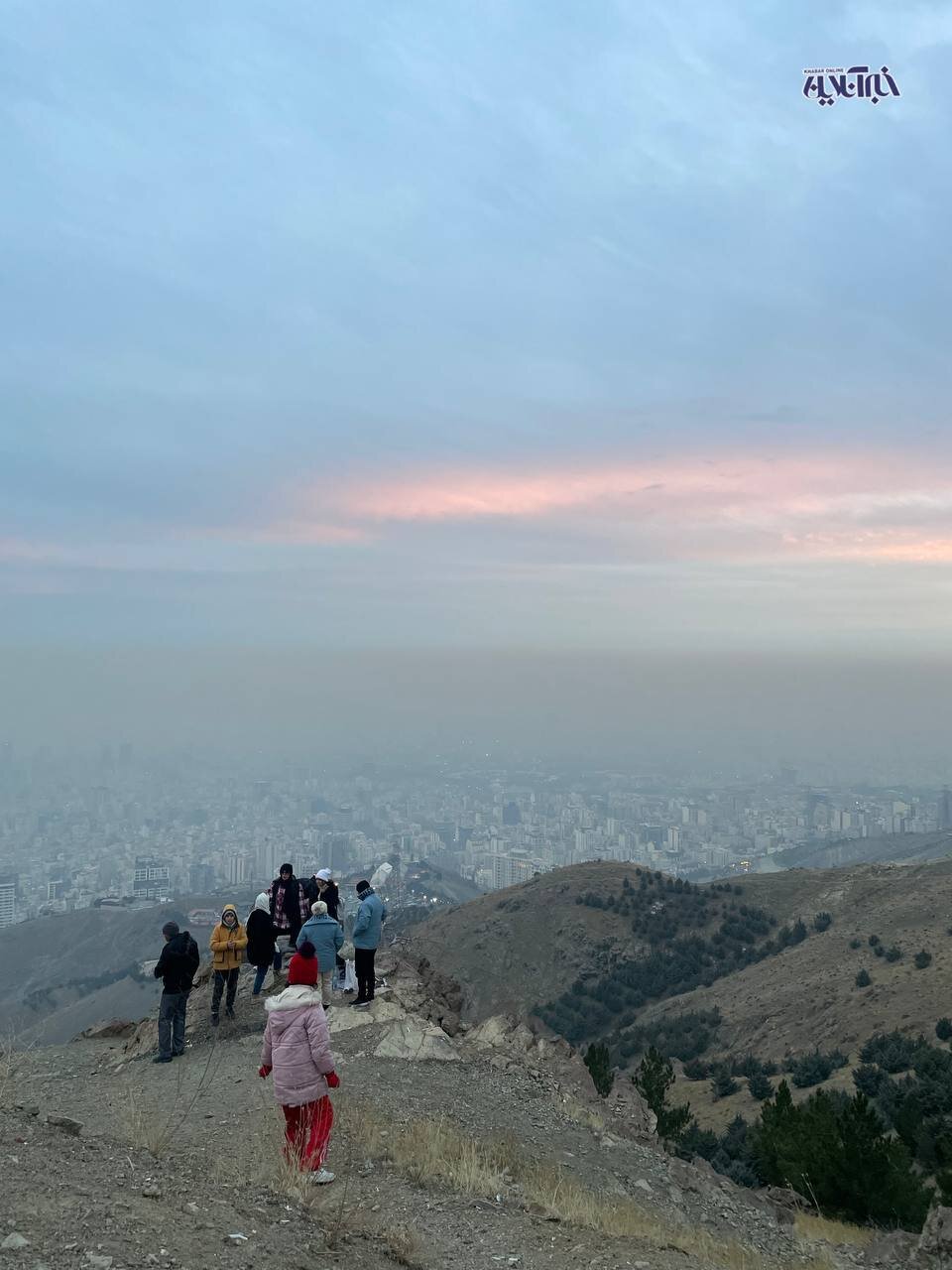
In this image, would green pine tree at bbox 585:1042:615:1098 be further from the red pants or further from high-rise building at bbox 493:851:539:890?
high-rise building at bbox 493:851:539:890

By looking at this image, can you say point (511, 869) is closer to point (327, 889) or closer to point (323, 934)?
point (327, 889)

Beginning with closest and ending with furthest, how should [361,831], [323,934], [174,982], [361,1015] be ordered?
[174,982] → [323,934] → [361,1015] → [361,831]

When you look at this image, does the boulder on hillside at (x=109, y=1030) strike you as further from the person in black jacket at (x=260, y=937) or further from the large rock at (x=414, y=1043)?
the large rock at (x=414, y=1043)

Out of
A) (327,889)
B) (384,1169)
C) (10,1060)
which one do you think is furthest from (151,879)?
(384,1169)

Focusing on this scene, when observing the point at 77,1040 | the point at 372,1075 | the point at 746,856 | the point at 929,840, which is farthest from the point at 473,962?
the point at 746,856

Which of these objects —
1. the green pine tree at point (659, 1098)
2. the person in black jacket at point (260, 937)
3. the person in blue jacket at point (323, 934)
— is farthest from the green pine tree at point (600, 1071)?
the person in black jacket at point (260, 937)

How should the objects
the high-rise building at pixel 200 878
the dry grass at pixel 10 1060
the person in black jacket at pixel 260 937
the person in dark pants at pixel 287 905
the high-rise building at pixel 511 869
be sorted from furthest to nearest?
the high-rise building at pixel 511 869
the high-rise building at pixel 200 878
the person in dark pants at pixel 287 905
the person in black jacket at pixel 260 937
the dry grass at pixel 10 1060
